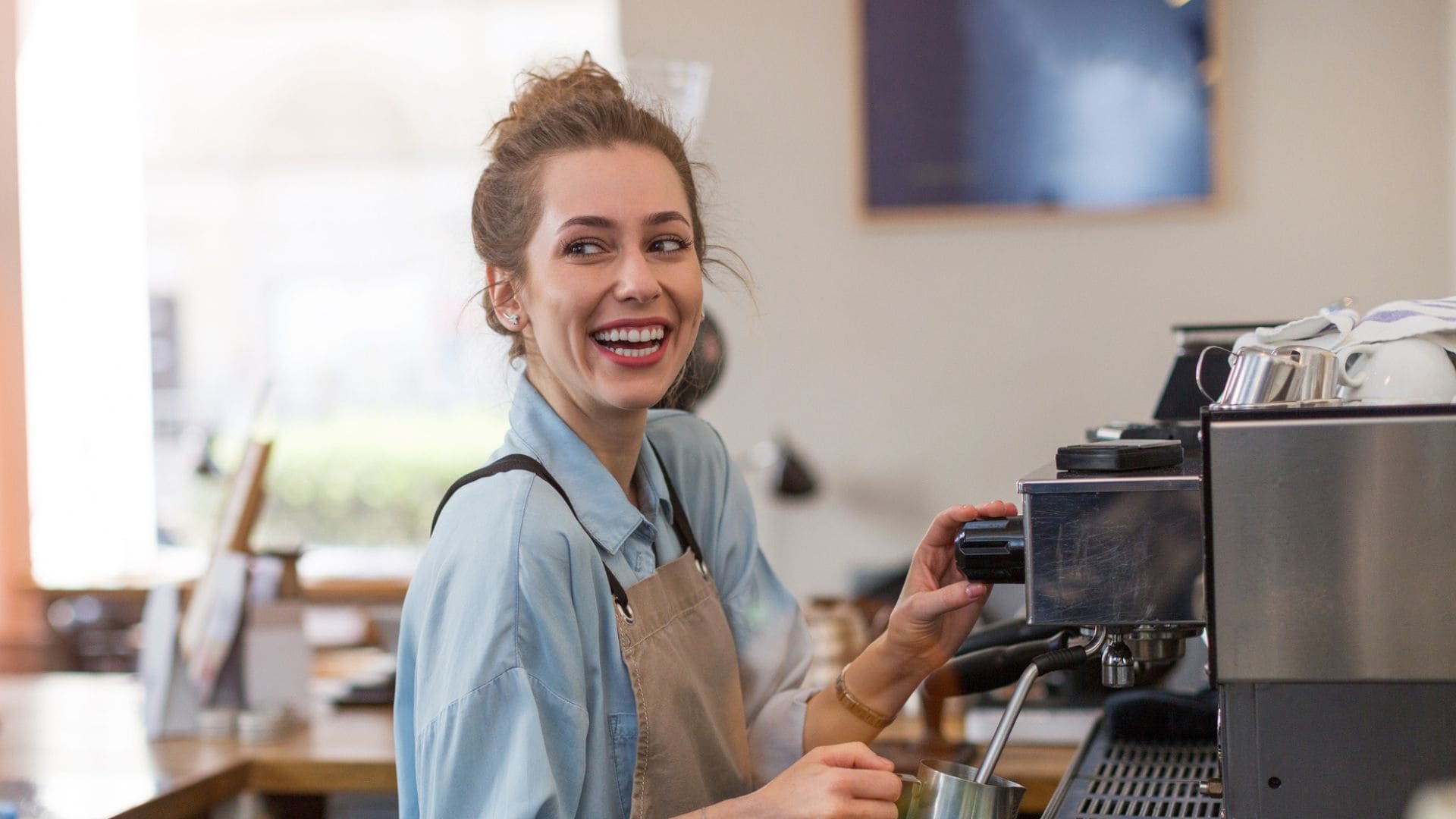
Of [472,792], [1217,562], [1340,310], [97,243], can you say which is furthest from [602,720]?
[97,243]

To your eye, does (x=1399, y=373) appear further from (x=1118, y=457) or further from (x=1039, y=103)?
(x=1039, y=103)

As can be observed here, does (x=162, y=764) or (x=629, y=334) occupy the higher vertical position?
(x=629, y=334)

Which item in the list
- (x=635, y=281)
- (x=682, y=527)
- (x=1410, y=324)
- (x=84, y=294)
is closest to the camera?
(x=1410, y=324)

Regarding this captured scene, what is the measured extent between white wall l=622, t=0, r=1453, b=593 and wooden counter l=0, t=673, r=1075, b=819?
1.07m

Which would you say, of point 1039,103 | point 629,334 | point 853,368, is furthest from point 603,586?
point 1039,103

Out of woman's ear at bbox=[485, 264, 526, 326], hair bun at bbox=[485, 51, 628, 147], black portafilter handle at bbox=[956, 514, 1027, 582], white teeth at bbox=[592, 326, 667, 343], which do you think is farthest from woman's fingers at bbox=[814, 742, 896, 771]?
hair bun at bbox=[485, 51, 628, 147]

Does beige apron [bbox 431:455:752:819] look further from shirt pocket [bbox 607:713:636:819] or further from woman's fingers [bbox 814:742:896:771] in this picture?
woman's fingers [bbox 814:742:896:771]

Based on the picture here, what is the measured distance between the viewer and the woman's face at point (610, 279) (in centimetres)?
114

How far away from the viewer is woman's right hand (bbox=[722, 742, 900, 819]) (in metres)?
1.00

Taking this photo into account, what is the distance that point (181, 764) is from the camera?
1.92 metres

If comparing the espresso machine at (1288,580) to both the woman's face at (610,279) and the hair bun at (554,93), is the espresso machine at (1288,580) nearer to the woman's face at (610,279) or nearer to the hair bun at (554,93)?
the woman's face at (610,279)

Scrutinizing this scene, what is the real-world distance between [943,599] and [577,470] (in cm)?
34

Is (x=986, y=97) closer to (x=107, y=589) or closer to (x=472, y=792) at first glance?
(x=472, y=792)

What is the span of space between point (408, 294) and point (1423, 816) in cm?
353
